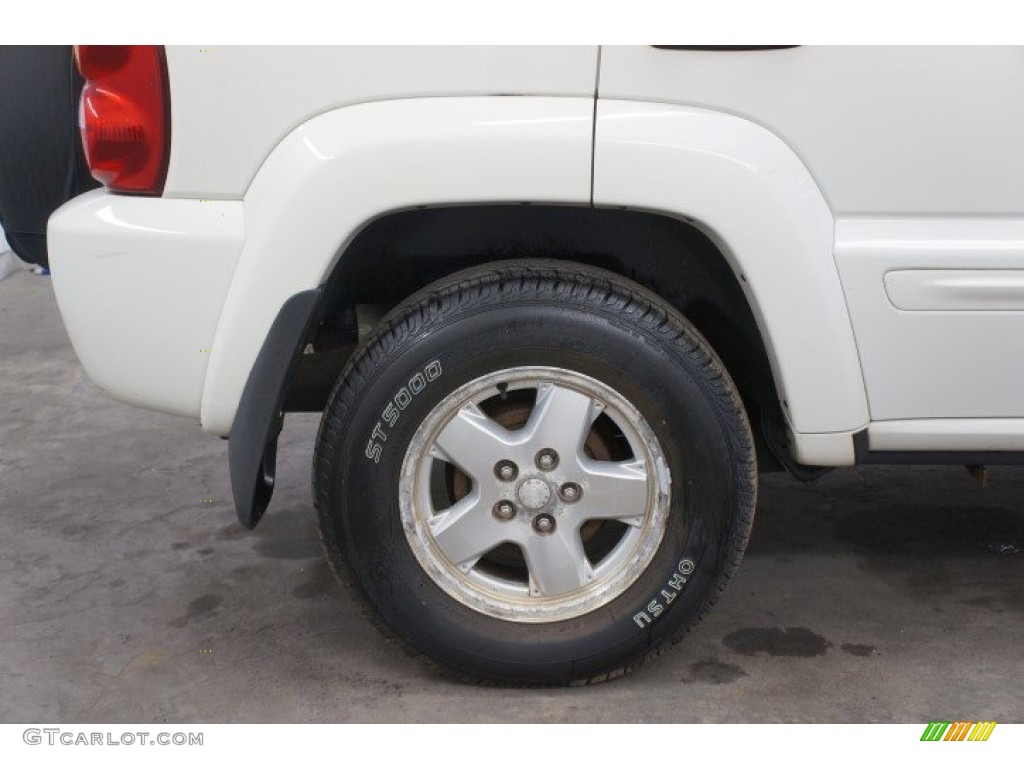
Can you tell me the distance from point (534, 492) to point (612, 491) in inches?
6.2

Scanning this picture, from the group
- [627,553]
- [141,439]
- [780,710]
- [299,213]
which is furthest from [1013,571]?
[141,439]

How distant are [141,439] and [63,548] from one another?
3.08 feet

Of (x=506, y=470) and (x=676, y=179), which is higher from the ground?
(x=676, y=179)

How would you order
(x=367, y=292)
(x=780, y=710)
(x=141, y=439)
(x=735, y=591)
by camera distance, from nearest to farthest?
(x=780, y=710) → (x=367, y=292) → (x=735, y=591) → (x=141, y=439)

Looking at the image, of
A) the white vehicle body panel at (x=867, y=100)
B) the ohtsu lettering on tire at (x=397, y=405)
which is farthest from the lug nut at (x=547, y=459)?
the white vehicle body panel at (x=867, y=100)

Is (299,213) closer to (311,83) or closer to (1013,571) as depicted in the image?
(311,83)

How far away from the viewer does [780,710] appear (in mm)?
2531

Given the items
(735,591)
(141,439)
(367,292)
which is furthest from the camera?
(141,439)

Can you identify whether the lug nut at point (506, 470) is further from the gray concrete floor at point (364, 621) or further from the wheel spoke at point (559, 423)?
the gray concrete floor at point (364, 621)

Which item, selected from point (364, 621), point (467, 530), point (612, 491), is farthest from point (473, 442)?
point (364, 621)

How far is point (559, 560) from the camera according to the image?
257 cm

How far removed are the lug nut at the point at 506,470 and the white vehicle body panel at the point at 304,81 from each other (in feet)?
2.38

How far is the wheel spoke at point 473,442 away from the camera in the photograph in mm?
2510
